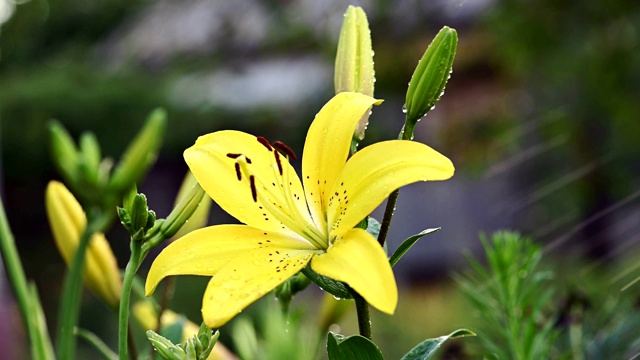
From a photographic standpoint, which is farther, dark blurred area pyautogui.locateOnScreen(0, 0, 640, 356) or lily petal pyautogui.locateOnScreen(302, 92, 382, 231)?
dark blurred area pyautogui.locateOnScreen(0, 0, 640, 356)

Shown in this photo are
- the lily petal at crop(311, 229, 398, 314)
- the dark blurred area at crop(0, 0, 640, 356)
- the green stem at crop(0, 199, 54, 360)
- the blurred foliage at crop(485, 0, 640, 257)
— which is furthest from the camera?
the dark blurred area at crop(0, 0, 640, 356)

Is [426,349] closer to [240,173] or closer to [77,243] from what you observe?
[240,173]

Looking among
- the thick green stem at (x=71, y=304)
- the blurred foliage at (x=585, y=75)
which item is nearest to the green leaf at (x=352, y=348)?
the thick green stem at (x=71, y=304)

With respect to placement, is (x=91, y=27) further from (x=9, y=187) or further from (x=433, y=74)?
(x=433, y=74)


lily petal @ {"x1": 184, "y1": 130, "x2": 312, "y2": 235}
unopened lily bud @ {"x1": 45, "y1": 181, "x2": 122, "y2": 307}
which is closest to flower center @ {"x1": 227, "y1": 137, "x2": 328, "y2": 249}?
lily petal @ {"x1": 184, "y1": 130, "x2": 312, "y2": 235}

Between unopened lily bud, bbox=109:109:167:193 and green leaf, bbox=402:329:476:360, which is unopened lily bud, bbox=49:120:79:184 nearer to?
unopened lily bud, bbox=109:109:167:193

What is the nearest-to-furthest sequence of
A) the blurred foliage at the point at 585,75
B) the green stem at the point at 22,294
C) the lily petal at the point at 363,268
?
1. the lily petal at the point at 363,268
2. the green stem at the point at 22,294
3. the blurred foliage at the point at 585,75

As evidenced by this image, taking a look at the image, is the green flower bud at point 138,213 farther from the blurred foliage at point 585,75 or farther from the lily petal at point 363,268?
the blurred foliage at point 585,75
